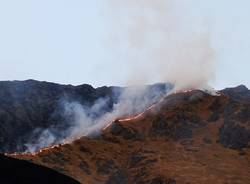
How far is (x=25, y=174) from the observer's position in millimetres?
37406

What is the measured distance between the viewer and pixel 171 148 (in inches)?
5546

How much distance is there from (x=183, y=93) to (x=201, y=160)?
4009cm

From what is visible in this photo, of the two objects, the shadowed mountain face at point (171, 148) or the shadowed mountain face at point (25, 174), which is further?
the shadowed mountain face at point (171, 148)

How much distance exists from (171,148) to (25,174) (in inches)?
4142

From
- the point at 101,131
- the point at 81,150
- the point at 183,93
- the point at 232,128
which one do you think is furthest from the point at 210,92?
the point at 81,150

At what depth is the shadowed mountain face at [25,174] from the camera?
36.3 metres

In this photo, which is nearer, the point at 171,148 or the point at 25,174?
the point at 25,174

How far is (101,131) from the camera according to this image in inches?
5896

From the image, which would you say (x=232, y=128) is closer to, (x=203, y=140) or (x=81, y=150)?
(x=203, y=140)

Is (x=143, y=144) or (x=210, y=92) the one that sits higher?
(x=210, y=92)

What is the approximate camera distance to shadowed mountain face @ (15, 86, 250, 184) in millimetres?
125688

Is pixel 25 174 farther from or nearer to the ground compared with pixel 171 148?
farther from the ground

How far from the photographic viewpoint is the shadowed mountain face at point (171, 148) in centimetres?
12569

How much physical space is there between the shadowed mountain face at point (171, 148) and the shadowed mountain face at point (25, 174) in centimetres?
8172
